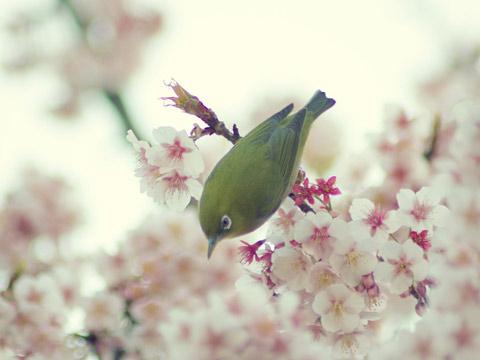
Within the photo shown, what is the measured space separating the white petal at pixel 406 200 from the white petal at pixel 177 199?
1.89 ft

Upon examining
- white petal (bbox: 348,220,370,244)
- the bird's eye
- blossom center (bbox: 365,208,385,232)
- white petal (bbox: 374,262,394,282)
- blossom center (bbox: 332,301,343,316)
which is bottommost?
the bird's eye

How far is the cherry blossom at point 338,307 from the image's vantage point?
2.08 metres

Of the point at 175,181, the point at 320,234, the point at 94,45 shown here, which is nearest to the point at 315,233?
the point at 320,234

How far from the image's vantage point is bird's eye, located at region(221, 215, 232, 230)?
2449 mm

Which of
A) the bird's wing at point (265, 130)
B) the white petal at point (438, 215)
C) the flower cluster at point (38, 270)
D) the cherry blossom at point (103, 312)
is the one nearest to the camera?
the white petal at point (438, 215)

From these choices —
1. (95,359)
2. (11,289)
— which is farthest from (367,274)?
(11,289)

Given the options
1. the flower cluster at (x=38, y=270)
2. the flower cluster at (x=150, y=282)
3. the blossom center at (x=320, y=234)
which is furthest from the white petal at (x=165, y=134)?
the flower cluster at (x=38, y=270)

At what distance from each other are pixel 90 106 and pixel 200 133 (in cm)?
430

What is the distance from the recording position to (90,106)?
636 cm

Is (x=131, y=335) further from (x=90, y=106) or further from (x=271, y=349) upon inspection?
(x=90, y=106)

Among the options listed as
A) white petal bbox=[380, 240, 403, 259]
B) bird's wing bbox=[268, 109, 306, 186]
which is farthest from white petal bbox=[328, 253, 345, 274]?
bird's wing bbox=[268, 109, 306, 186]

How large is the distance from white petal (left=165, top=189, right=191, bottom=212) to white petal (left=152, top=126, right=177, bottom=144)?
6.5 inches

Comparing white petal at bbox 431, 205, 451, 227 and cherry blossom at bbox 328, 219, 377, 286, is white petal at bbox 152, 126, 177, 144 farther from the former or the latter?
white petal at bbox 431, 205, 451, 227

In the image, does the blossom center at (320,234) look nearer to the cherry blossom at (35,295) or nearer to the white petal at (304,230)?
the white petal at (304,230)
